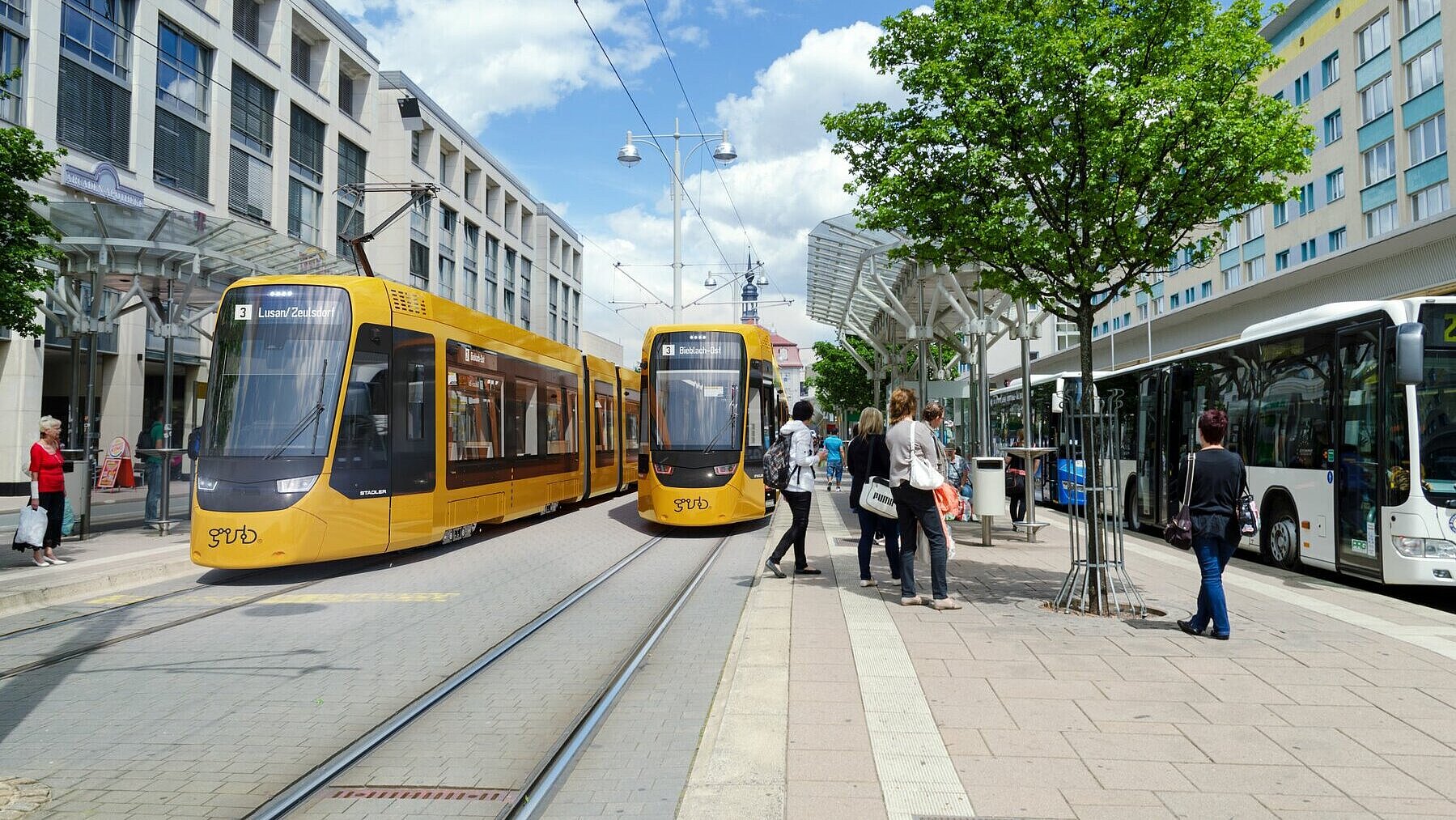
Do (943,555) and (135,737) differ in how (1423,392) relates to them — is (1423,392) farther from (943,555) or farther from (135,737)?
(135,737)

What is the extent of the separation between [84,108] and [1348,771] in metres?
28.8

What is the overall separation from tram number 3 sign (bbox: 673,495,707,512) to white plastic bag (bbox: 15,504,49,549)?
7.42m

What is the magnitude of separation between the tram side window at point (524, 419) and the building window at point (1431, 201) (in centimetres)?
2817

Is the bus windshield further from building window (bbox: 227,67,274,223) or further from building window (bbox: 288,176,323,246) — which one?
building window (bbox: 288,176,323,246)

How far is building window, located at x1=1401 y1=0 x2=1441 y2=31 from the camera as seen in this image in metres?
29.3

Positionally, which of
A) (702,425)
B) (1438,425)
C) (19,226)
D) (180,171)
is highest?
(180,171)

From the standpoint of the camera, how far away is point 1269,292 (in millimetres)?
27609

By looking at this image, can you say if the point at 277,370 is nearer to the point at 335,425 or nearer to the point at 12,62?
the point at 335,425

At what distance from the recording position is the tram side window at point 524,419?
46.7 ft

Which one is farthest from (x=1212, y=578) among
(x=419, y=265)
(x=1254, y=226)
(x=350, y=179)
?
(x=1254, y=226)

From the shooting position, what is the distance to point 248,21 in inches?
1230

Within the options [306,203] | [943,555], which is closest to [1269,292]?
[943,555]

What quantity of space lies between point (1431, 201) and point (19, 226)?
36.3 m

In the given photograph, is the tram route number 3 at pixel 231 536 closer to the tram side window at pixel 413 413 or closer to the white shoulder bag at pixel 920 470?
the tram side window at pixel 413 413
